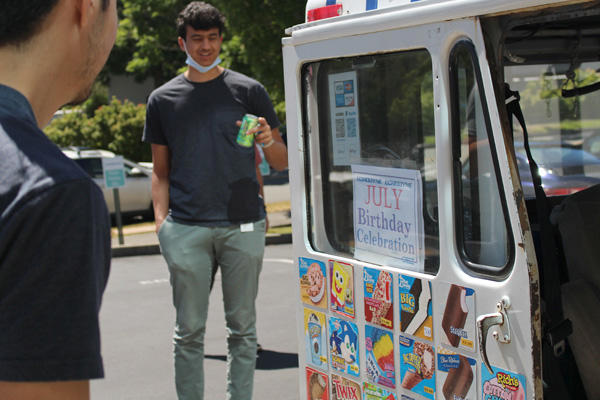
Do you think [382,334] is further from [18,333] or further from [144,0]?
[144,0]

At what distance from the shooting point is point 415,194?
2.70 metres

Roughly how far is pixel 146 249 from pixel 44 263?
37.8 ft

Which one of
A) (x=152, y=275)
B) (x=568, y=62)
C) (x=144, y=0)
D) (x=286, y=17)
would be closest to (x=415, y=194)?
(x=568, y=62)

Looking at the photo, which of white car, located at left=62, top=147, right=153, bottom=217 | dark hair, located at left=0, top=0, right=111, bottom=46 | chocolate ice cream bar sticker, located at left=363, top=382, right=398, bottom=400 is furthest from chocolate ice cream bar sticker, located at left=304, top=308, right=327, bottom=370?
white car, located at left=62, top=147, right=153, bottom=217

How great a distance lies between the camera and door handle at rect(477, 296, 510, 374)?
229cm

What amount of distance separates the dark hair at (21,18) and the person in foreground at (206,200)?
9.24 ft

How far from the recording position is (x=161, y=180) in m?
4.25

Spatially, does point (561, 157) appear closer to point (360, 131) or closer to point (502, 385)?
point (360, 131)

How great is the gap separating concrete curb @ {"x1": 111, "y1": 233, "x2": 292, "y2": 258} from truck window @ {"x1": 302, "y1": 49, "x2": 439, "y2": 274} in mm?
9139

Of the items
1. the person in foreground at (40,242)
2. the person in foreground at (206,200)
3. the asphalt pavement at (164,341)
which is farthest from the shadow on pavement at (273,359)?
the person in foreground at (40,242)

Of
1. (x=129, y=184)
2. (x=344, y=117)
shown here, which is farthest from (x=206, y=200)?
(x=129, y=184)

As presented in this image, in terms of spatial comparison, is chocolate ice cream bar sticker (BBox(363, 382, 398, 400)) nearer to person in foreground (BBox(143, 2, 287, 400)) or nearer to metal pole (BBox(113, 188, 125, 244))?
person in foreground (BBox(143, 2, 287, 400))

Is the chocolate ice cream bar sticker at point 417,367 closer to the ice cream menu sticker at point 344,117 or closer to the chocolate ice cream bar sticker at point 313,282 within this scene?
the chocolate ice cream bar sticker at point 313,282

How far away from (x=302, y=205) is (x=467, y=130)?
880 mm
